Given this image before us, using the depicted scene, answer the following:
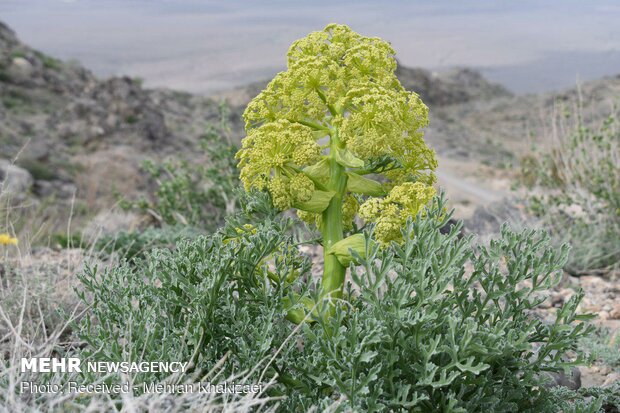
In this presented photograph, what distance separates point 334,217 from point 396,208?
34 cm

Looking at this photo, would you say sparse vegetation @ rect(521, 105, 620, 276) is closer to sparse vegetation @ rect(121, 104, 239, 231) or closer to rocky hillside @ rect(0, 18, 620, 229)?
rocky hillside @ rect(0, 18, 620, 229)

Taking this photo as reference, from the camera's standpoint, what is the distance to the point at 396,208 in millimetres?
3072

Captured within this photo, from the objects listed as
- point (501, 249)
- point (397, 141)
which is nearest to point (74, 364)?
point (397, 141)

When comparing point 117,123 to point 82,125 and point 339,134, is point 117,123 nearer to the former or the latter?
point 82,125

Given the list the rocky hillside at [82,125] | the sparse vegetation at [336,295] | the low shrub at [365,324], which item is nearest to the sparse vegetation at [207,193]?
the rocky hillside at [82,125]

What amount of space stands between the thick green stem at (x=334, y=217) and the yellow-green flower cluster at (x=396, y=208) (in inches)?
8.8

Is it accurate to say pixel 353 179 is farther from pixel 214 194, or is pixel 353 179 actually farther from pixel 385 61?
pixel 214 194

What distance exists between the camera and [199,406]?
250 cm

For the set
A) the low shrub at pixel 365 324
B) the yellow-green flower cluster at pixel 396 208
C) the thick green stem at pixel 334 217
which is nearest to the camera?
the low shrub at pixel 365 324

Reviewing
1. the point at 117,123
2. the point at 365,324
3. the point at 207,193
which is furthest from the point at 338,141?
the point at 117,123

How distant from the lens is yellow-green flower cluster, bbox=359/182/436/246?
3.01 m

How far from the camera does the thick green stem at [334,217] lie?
3.22 m

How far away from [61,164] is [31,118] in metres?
11.0

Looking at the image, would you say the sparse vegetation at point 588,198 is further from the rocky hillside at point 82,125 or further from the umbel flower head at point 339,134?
the rocky hillside at point 82,125
